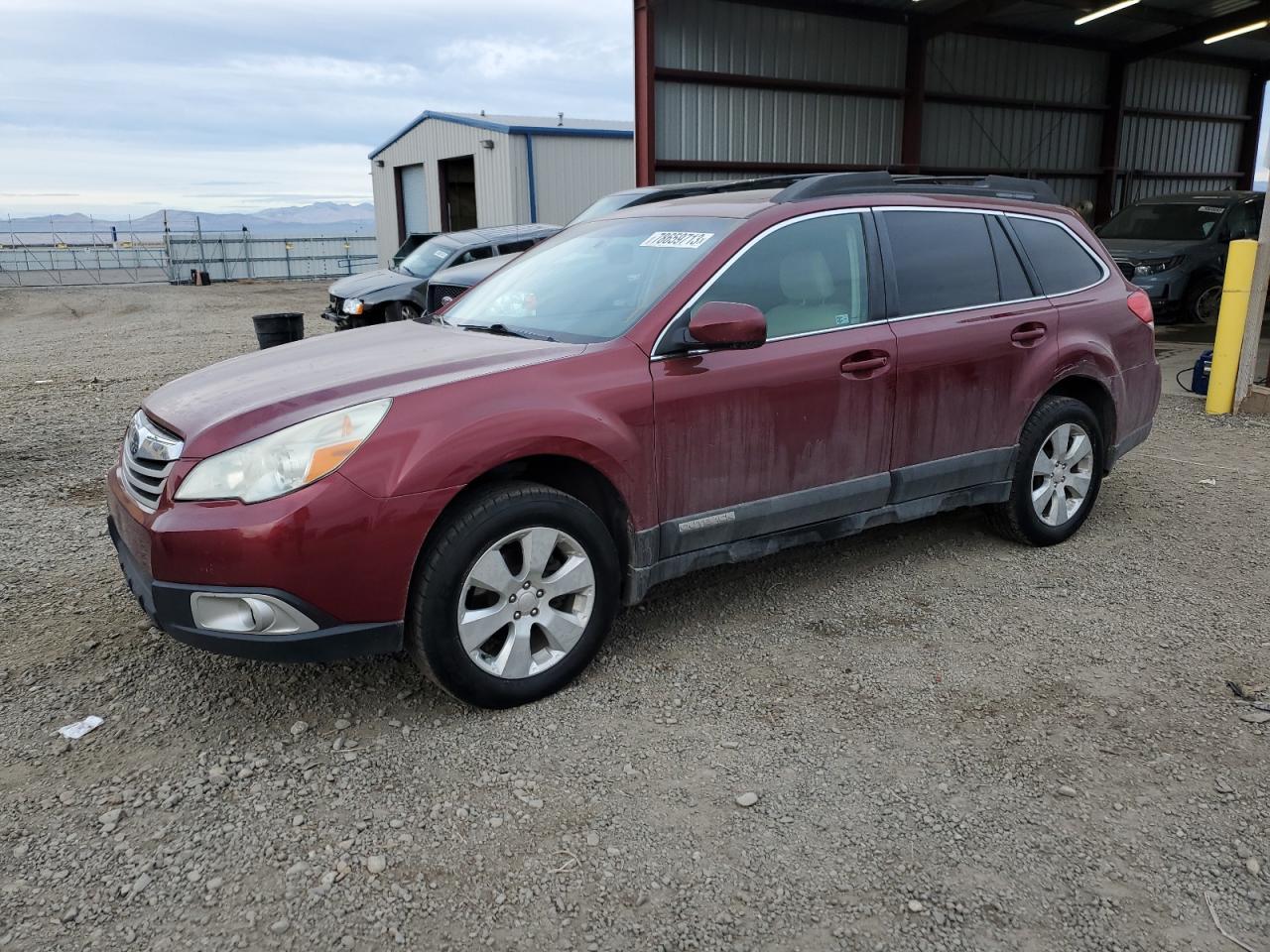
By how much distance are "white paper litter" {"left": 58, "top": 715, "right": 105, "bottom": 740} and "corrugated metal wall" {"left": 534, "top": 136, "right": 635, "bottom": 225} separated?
1930cm

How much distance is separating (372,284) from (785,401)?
32.5ft

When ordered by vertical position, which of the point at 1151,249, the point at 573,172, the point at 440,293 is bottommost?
the point at 440,293

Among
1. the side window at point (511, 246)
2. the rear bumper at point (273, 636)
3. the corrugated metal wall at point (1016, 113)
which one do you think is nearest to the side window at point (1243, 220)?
the corrugated metal wall at point (1016, 113)

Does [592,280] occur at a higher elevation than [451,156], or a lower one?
lower

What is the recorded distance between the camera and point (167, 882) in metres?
2.57

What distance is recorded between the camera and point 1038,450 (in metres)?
4.74

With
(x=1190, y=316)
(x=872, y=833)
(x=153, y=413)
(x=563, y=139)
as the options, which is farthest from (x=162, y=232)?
A: (x=872, y=833)

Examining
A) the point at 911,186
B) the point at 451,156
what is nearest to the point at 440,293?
the point at 911,186

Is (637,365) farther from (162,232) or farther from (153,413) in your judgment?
(162,232)

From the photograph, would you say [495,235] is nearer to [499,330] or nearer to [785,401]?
[499,330]

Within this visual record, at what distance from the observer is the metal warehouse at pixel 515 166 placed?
2164 centimetres

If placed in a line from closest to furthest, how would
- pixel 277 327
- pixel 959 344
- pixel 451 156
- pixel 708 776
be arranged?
1. pixel 708 776
2. pixel 959 344
3. pixel 277 327
4. pixel 451 156

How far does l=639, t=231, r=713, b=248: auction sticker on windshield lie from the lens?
154 inches

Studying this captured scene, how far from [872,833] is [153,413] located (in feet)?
8.99
